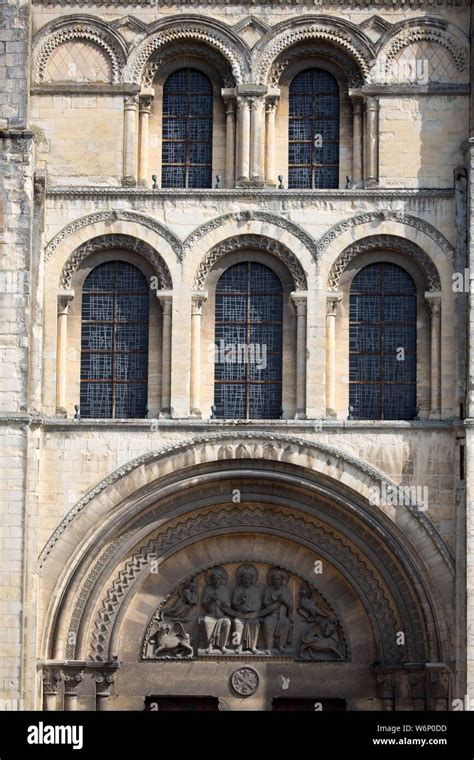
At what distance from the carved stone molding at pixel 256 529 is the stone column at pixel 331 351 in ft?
5.47

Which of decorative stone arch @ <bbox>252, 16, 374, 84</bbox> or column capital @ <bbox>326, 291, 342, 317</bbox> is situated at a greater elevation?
decorative stone arch @ <bbox>252, 16, 374, 84</bbox>

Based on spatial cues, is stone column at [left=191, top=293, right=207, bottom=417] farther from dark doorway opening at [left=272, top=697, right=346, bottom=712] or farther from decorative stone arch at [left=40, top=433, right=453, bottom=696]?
dark doorway opening at [left=272, top=697, right=346, bottom=712]

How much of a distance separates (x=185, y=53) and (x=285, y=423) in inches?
219

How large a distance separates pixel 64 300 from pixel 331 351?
3799 mm

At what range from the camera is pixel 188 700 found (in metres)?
31.8

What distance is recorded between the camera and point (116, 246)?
105ft

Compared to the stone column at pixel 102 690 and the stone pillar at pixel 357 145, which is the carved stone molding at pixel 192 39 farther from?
the stone column at pixel 102 690

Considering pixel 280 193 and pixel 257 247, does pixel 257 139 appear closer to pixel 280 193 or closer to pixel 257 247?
pixel 280 193

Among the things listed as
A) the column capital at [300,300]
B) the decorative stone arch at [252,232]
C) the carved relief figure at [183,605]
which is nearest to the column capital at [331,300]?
the column capital at [300,300]

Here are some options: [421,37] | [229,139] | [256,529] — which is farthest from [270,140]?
[256,529]

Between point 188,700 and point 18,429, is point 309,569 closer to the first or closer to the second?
point 188,700

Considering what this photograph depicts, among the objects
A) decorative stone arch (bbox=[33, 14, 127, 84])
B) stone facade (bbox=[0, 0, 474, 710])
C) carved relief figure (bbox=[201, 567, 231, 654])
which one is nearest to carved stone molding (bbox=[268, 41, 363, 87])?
stone facade (bbox=[0, 0, 474, 710])

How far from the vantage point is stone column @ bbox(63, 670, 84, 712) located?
31375 millimetres

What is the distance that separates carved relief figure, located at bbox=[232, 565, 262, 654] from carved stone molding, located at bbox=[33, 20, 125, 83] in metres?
7.30
